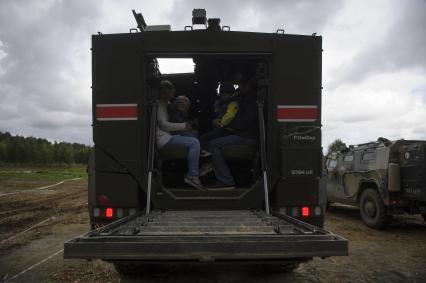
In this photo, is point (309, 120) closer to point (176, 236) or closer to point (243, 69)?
point (243, 69)

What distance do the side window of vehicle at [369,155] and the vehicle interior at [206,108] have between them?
19.0 feet

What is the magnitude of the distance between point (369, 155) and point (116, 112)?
8.62m

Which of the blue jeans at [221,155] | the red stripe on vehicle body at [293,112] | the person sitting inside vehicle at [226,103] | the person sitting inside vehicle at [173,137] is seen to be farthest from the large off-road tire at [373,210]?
the person sitting inside vehicle at [173,137]

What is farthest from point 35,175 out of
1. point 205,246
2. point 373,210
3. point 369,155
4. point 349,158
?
point 205,246

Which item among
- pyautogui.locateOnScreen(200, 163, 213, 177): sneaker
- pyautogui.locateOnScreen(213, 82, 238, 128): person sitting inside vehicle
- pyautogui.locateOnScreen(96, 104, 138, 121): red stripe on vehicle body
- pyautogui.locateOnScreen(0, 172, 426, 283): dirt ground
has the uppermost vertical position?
pyautogui.locateOnScreen(213, 82, 238, 128): person sitting inside vehicle

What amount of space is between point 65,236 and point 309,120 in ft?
19.9

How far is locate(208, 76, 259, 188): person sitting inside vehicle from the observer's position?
19.5 feet

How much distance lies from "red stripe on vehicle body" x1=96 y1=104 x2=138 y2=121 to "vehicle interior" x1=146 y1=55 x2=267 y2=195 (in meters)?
0.46

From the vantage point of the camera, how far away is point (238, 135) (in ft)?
20.1

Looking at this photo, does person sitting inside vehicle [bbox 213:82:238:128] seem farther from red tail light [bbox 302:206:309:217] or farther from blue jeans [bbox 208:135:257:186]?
red tail light [bbox 302:206:309:217]

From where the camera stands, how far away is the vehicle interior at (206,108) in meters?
5.86

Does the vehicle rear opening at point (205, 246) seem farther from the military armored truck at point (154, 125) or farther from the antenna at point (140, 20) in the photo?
the antenna at point (140, 20)

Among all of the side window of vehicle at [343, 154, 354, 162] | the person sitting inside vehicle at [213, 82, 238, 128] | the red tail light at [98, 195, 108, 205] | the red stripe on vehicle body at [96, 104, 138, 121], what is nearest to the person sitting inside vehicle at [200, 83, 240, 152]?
the person sitting inside vehicle at [213, 82, 238, 128]

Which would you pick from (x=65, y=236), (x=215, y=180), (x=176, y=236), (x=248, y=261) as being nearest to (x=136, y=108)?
(x=215, y=180)
